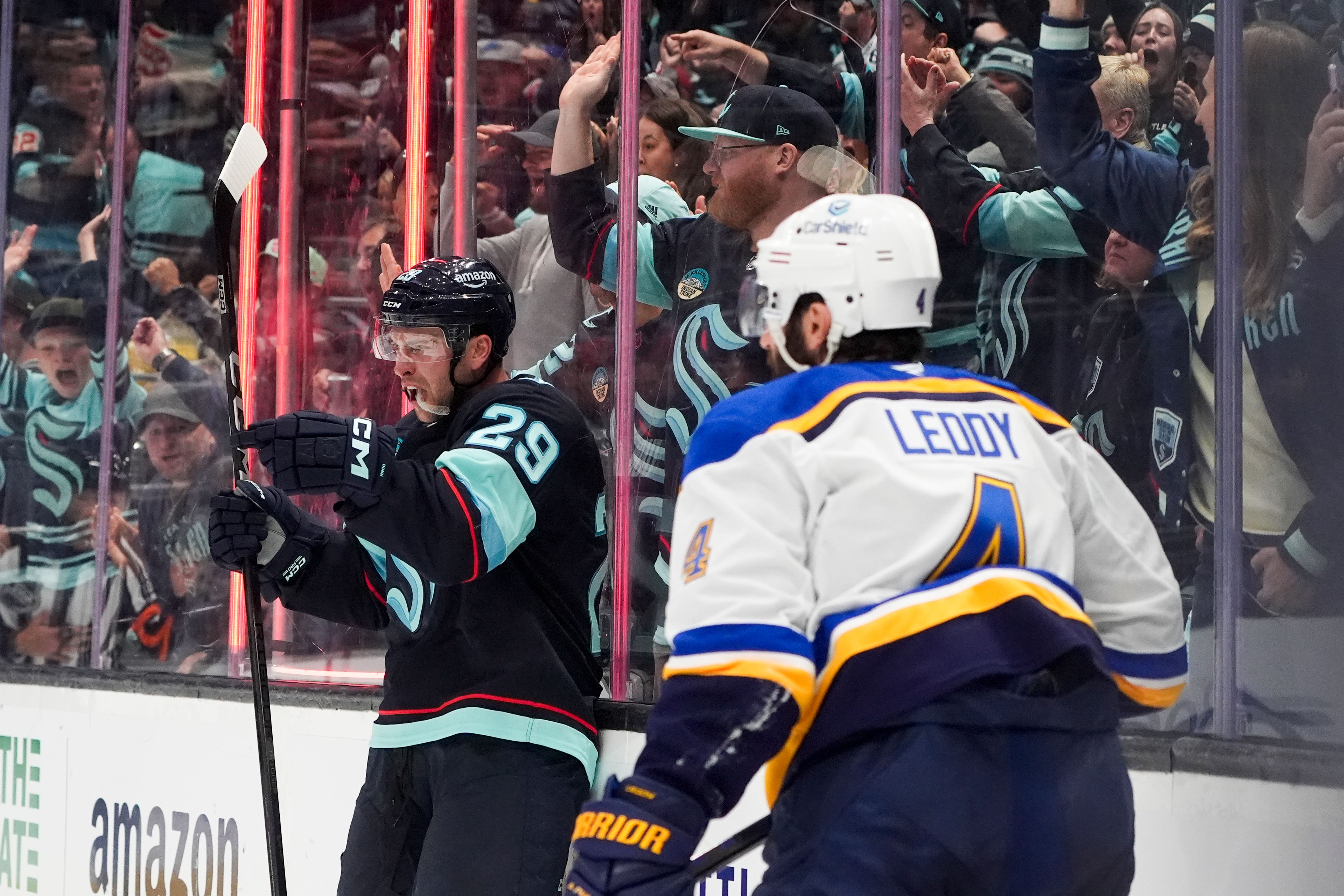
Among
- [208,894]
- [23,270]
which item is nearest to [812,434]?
[208,894]

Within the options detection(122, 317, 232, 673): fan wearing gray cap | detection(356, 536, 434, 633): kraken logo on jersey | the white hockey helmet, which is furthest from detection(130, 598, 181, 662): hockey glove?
the white hockey helmet

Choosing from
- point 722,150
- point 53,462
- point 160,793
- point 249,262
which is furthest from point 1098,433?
point 53,462

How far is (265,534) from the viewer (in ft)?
8.61

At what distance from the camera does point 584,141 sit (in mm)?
3035

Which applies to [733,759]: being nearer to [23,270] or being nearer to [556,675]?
[556,675]

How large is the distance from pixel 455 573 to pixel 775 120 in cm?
101

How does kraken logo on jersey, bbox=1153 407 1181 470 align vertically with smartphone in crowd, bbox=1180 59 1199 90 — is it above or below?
below

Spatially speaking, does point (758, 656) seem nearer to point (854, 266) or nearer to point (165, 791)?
point (854, 266)

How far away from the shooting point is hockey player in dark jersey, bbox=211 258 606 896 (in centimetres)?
232

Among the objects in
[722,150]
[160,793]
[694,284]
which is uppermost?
[722,150]

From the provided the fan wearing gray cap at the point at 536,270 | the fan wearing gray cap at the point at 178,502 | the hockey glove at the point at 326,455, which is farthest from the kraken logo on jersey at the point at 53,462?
the hockey glove at the point at 326,455

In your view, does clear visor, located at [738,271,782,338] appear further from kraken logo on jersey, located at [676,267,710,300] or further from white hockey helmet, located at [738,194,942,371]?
kraken logo on jersey, located at [676,267,710,300]

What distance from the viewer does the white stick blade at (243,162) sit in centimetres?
276

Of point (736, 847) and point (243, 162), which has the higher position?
point (243, 162)
